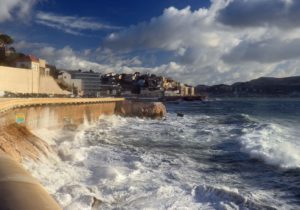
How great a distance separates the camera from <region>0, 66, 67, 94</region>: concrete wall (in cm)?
3822

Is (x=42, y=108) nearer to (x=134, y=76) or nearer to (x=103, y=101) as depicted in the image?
(x=103, y=101)

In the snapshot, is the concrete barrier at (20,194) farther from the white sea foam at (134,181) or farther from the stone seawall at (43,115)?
the stone seawall at (43,115)

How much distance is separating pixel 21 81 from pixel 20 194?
129 feet

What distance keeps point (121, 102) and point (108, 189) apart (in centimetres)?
4026

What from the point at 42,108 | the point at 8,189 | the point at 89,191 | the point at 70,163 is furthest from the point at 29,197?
the point at 42,108

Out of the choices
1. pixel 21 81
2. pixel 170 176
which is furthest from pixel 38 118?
pixel 21 81

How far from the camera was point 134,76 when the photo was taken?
174m

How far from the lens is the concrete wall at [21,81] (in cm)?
3822

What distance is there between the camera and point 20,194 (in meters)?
4.58

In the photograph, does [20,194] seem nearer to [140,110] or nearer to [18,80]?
[18,80]

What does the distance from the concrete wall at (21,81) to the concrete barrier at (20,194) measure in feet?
110

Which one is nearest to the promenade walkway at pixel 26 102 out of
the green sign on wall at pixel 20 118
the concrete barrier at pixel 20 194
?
the green sign on wall at pixel 20 118

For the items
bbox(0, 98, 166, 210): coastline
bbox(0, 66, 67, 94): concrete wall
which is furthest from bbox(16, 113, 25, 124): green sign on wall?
bbox(0, 66, 67, 94): concrete wall

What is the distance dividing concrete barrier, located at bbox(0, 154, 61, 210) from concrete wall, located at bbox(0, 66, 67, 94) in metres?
33.6
